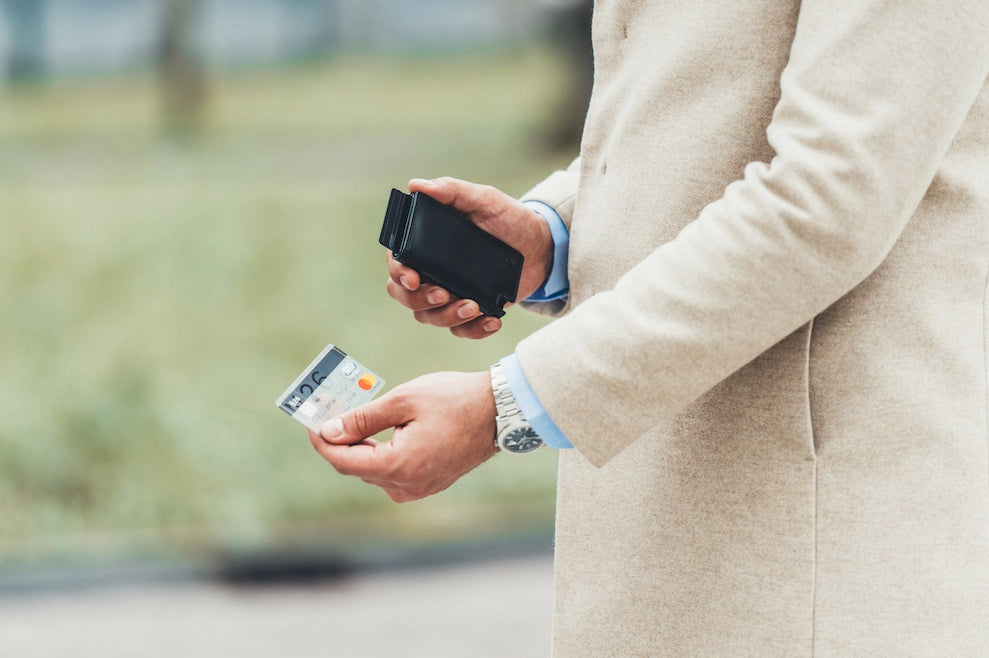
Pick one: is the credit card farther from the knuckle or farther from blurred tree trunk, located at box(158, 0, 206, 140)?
blurred tree trunk, located at box(158, 0, 206, 140)

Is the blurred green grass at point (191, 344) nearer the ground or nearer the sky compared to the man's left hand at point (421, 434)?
nearer the ground

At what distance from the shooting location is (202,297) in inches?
222

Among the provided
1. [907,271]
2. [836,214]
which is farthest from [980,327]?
[836,214]

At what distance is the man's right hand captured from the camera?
1.39 metres

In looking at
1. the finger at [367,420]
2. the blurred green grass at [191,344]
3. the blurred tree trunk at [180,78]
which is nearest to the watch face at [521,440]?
the finger at [367,420]

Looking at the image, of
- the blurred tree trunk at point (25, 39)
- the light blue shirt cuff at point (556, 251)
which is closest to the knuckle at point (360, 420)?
the light blue shirt cuff at point (556, 251)

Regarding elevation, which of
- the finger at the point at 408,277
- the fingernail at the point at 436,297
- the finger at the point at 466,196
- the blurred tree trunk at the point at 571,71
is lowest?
the blurred tree trunk at the point at 571,71

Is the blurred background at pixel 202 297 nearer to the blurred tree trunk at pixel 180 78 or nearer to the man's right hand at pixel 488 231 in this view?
the blurred tree trunk at pixel 180 78

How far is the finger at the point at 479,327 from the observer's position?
1465 mm

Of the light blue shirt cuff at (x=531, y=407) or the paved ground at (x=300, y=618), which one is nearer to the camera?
the light blue shirt cuff at (x=531, y=407)

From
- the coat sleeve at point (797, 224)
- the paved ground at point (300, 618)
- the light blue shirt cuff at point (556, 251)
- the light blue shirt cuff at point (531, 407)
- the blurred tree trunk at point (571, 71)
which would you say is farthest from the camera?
the blurred tree trunk at point (571, 71)

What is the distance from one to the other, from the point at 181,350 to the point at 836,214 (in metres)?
4.52

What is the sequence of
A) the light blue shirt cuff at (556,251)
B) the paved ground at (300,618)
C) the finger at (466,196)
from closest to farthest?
1. the finger at (466,196)
2. the light blue shirt cuff at (556,251)
3. the paved ground at (300,618)

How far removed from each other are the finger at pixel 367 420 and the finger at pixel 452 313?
0.25 metres
